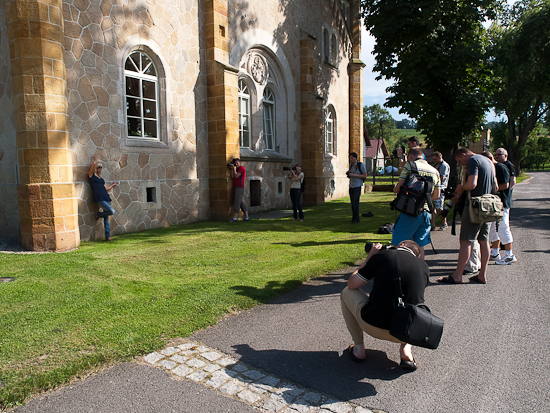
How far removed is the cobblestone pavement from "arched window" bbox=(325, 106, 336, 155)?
18508 millimetres

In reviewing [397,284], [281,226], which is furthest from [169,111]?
[397,284]

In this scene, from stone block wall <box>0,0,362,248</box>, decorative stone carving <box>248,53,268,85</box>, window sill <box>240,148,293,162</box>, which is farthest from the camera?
decorative stone carving <box>248,53,268,85</box>

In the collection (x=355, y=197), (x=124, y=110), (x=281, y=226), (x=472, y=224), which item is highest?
(x=124, y=110)

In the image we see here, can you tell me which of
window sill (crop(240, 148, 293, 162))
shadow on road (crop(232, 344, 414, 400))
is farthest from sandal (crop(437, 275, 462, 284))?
window sill (crop(240, 148, 293, 162))

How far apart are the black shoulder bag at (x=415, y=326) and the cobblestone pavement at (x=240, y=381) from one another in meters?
0.59

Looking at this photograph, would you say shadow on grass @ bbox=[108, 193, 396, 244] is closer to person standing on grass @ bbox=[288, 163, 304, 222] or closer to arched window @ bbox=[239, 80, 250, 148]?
person standing on grass @ bbox=[288, 163, 304, 222]

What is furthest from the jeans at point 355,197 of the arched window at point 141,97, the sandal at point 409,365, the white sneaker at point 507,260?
the sandal at point 409,365

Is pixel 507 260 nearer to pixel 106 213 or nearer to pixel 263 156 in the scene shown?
pixel 106 213

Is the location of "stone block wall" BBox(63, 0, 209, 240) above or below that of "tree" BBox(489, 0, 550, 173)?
below

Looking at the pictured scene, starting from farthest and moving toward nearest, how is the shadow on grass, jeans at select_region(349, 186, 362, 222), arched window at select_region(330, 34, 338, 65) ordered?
arched window at select_region(330, 34, 338, 65) → jeans at select_region(349, 186, 362, 222) → the shadow on grass

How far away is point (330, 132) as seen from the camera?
72.9 ft

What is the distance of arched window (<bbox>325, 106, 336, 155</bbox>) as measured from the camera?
21.7m

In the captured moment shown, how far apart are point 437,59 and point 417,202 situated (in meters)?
12.3

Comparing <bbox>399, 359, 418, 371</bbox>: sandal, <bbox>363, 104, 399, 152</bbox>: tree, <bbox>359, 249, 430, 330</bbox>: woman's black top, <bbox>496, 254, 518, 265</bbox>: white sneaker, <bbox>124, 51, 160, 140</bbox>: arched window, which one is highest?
<bbox>363, 104, 399, 152</bbox>: tree
